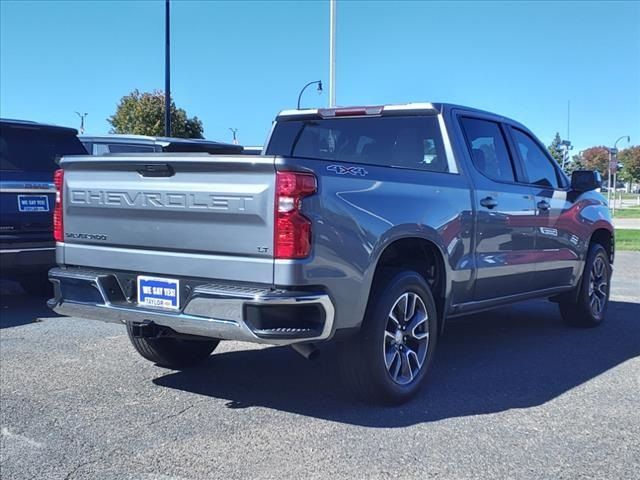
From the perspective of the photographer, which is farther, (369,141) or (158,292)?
(369,141)

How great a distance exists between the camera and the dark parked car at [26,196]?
7324mm

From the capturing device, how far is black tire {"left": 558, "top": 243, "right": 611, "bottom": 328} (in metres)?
7.13

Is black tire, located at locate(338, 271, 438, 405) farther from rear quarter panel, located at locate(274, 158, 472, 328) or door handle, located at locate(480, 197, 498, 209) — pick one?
door handle, located at locate(480, 197, 498, 209)

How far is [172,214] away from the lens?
4.17 m

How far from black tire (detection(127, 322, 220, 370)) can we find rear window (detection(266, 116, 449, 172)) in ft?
5.60

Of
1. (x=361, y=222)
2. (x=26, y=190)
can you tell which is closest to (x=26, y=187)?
(x=26, y=190)

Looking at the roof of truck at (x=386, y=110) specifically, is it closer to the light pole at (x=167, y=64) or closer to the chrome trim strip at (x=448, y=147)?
the chrome trim strip at (x=448, y=147)

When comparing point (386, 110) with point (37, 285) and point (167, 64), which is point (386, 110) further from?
point (167, 64)

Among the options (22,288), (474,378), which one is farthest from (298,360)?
(22,288)

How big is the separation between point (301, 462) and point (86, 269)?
1.98 metres

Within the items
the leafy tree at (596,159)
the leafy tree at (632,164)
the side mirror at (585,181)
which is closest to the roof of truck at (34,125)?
the side mirror at (585,181)

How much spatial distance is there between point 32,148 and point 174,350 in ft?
11.7

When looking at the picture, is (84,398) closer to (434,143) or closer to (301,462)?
(301,462)

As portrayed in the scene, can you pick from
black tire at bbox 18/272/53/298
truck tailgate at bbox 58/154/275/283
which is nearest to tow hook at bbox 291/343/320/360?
truck tailgate at bbox 58/154/275/283
